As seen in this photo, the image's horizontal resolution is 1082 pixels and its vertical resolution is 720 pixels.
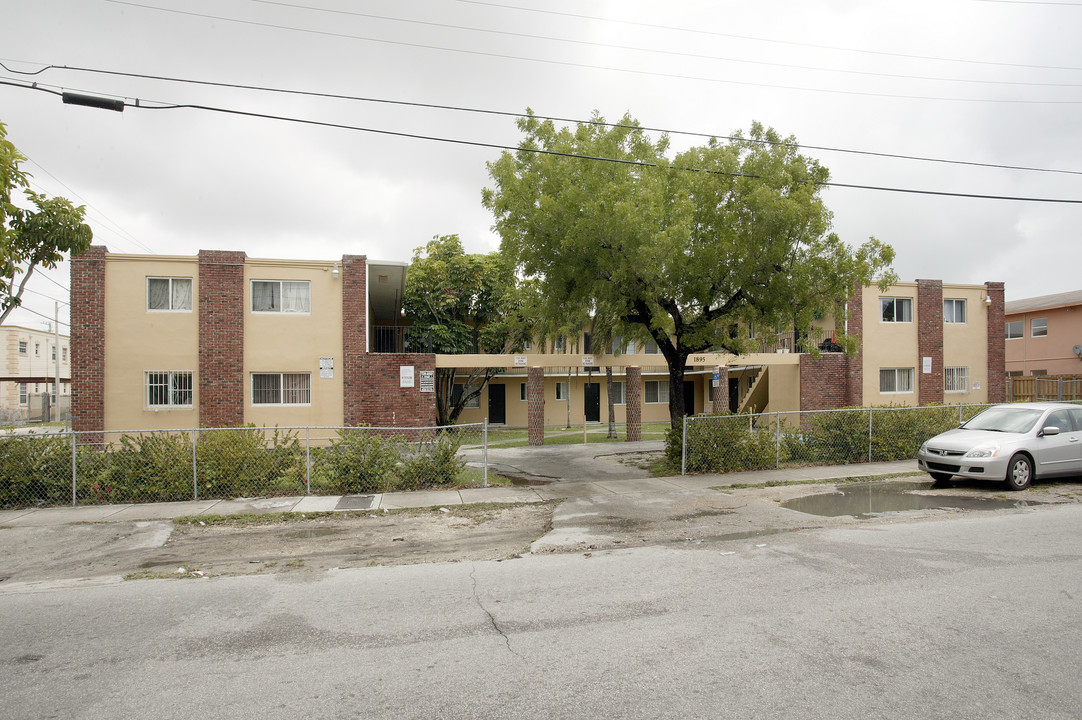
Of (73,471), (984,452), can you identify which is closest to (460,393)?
(73,471)

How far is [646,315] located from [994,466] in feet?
23.0

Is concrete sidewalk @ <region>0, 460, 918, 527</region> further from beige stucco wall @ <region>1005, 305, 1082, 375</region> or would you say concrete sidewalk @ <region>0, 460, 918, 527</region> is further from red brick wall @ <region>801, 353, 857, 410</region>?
beige stucco wall @ <region>1005, 305, 1082, 375</region>

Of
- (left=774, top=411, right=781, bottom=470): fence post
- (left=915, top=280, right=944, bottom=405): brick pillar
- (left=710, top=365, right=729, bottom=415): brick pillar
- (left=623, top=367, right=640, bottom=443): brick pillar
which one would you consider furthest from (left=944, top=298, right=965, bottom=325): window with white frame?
(left=774, top=411, right=781, bottom=470): fence post

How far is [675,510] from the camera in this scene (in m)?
10.3

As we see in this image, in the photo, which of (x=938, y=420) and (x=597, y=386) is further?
(x=597, y=386)

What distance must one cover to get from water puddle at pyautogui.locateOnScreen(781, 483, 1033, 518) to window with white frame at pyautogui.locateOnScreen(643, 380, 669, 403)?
77.4 ft

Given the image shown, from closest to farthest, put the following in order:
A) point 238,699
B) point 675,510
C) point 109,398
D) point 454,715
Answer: point 454,715, point 238,699, point 675,510, point 109,398

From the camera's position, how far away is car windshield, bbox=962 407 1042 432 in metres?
11.8

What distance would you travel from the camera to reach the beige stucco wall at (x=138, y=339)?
61.8 feet

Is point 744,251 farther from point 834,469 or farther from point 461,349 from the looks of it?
point 461,349

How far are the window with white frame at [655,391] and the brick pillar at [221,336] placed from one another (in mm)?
21835

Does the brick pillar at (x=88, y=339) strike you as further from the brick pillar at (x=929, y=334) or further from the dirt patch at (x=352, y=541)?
the brick pillar at (x=929, y=334)

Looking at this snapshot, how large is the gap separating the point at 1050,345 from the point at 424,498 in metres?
36.1

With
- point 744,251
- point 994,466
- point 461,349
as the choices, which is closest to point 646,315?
point 744,251
